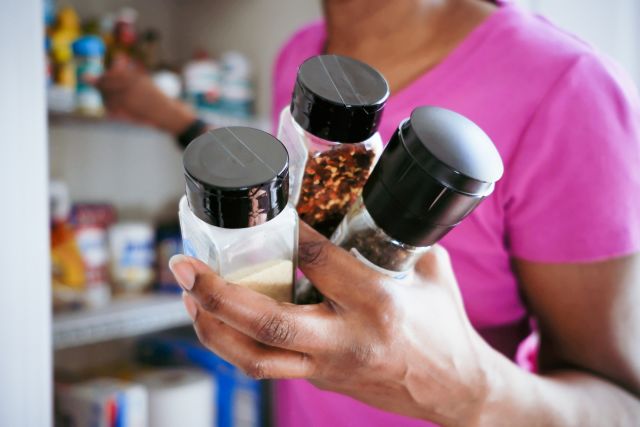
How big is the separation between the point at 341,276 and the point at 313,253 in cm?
2

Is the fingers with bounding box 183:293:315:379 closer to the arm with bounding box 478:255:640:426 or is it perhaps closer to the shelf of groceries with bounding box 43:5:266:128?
the arm with bounding box 478:255:640:426

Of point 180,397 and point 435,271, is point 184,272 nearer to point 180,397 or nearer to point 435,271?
point 435,271

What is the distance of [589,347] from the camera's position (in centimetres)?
44

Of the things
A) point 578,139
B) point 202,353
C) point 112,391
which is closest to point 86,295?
point 112,391

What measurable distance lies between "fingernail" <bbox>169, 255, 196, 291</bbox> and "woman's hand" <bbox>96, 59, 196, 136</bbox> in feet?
2.05

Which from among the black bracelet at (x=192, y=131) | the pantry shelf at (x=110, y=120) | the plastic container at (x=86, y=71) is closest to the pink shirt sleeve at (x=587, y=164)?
the pantry shelf at (x=110, y=120)

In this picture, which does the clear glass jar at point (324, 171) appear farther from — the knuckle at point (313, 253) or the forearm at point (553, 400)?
the forearm at point (553, 400)

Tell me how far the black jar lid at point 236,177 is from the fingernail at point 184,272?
0.03 metres

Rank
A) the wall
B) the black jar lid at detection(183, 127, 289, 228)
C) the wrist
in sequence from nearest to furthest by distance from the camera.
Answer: the black jar lid at detection(183, 127, 289, 228), the wrist, the wall

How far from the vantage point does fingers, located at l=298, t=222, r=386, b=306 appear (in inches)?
11.1

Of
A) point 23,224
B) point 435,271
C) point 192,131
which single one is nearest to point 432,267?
point 435,271

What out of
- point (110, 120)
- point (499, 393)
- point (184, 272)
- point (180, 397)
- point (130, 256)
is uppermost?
point (184, 272)

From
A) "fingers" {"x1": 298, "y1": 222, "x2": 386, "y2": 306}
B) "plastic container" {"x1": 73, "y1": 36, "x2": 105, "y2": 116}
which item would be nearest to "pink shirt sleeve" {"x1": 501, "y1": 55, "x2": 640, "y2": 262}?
"fingers" {"x1": 298, "y1": 222, "x2": 386, "y2": 306}

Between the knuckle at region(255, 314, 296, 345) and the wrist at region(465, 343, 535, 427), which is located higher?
the knuckle at region(255, 314, 296, 345)
